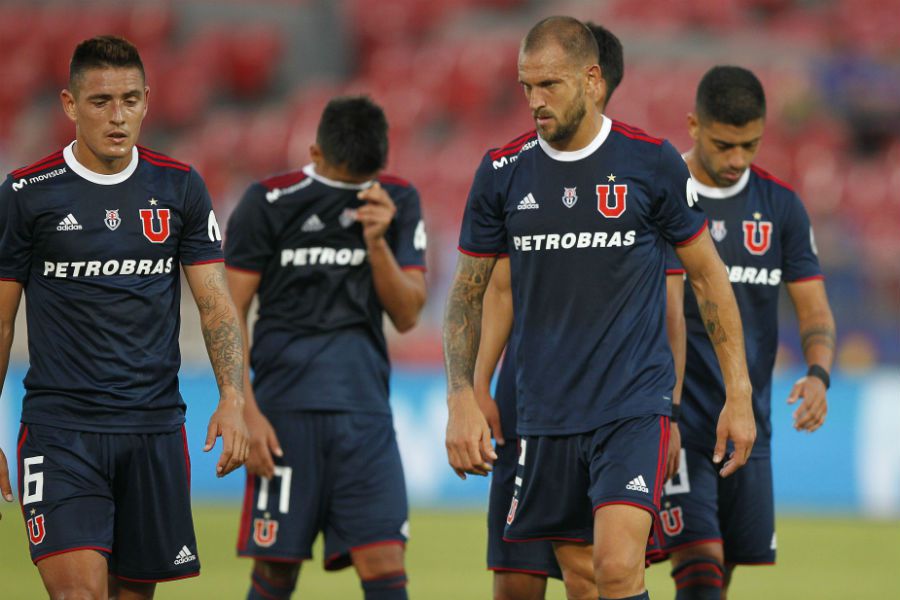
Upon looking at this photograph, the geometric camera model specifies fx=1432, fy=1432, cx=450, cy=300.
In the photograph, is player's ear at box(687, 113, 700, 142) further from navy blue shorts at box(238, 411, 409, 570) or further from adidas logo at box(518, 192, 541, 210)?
navy blue shorts at box(238, 411, 409, 570)

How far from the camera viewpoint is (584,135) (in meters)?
5.34

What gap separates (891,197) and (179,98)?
10501 millimetres

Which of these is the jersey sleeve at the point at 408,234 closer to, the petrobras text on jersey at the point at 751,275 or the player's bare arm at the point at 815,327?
the petrobras text on jersey at the point at 751,275

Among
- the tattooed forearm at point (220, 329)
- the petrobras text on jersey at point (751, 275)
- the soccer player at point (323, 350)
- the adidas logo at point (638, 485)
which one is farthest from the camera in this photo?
the soccer player at point (323, 350)

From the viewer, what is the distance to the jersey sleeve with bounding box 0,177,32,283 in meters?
5.21

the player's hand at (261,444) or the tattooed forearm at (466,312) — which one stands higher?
the tattooed forearm at (466,312)

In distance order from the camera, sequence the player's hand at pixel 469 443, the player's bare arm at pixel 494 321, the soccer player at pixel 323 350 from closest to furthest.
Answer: the player's hand at pixel 469 443 < the player's bare arm at pixel 494 321 < the soccer player at pixel 323 350

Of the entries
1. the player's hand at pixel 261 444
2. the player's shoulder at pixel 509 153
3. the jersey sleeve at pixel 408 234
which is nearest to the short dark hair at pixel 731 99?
the player's shoulder at pixel 509 153

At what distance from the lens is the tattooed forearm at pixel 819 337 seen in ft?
21.2

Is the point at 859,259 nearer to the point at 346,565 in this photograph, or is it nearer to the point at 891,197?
the point at 891,197

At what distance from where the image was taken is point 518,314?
5.50 metres

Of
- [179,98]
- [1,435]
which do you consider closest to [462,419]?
[1,435]

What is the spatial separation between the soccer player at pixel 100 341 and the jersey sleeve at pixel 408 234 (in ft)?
4.96

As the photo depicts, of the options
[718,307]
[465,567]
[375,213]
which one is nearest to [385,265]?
[375,213]
